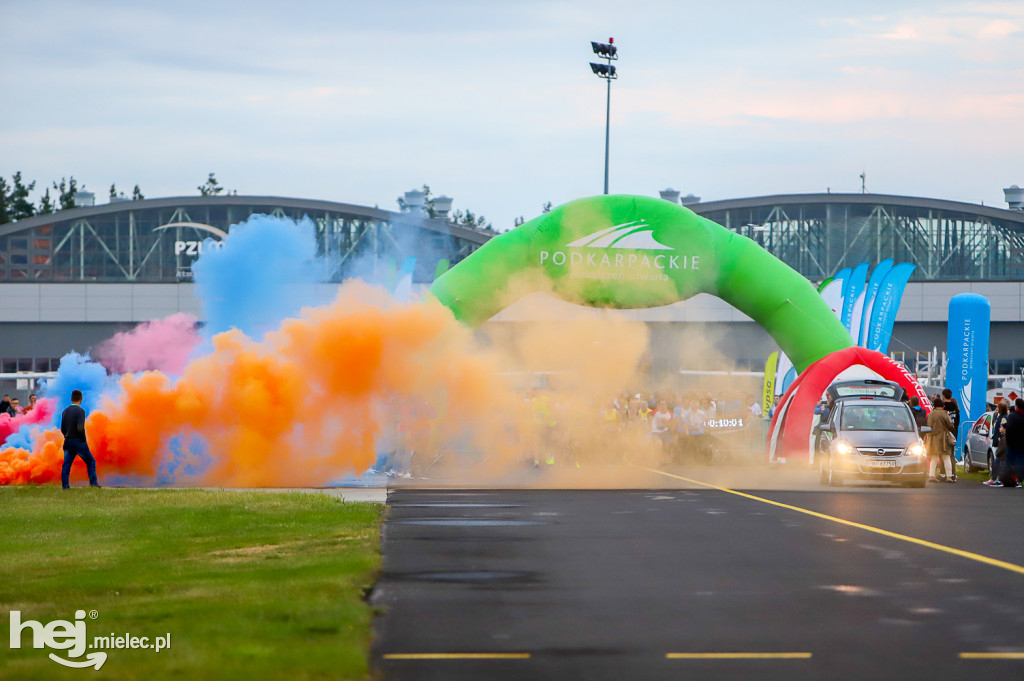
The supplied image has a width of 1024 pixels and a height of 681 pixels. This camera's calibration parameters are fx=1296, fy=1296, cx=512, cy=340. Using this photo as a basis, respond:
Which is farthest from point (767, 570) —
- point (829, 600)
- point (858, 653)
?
point (858, 653)

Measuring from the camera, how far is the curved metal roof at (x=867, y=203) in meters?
61.2

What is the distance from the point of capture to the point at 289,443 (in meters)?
23.5

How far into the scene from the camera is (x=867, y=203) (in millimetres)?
62000

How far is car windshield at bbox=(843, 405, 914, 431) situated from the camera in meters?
24.4

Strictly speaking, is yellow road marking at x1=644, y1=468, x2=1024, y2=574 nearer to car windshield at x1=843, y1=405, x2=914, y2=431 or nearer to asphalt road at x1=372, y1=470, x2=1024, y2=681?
asphalt road at x1=372, y1=470, x2=1024, y2=681

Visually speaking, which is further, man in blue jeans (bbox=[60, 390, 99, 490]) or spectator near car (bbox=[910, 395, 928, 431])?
spectator near car (bbox=[910, 395, 928, 431])

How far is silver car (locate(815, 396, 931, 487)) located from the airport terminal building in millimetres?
31741

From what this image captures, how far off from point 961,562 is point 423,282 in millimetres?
17805

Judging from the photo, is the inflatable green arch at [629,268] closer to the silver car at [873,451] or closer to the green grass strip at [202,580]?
the silver car at [873,451]

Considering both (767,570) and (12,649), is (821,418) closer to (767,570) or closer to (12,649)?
(767,570)

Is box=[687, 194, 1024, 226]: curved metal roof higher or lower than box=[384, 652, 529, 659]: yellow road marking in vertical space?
higher

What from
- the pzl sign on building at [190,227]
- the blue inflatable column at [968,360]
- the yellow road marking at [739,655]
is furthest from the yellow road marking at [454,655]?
the pzl sign on building at [190,227]

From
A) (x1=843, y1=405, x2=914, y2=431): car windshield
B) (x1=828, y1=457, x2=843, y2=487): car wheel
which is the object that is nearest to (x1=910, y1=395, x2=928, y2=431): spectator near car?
(x1=843, y1=405, x2=914, y2=431): car windshield

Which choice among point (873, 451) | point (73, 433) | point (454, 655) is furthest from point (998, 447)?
point (454, 655)
